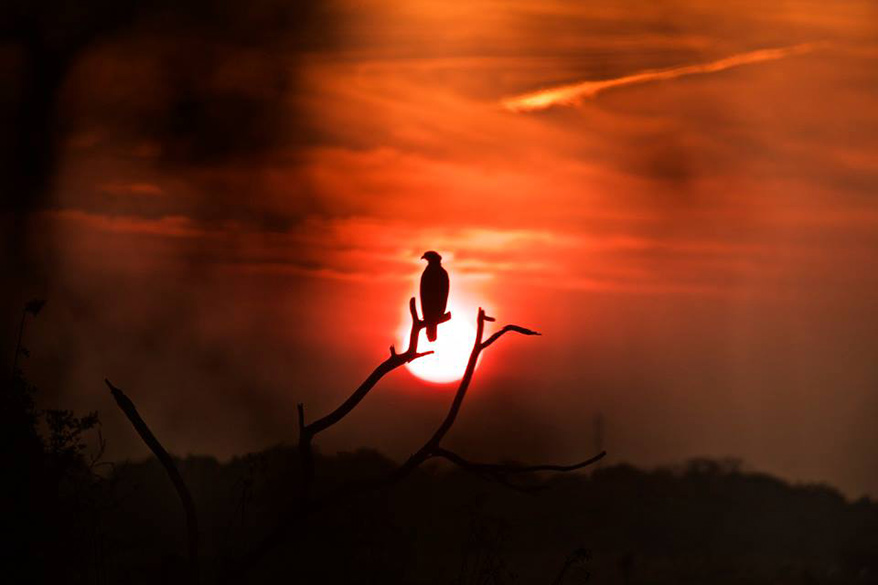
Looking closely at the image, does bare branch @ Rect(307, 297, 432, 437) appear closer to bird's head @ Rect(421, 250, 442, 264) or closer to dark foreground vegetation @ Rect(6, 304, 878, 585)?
dark foreground vegetation @ Rect(6, 304, 878, 585)

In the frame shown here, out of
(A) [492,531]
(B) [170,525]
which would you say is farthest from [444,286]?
(B) [170,525]

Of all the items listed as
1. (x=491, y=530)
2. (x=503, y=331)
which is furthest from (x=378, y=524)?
(x=503, y=331)

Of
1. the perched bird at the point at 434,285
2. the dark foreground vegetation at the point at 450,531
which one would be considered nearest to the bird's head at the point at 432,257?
the perched bird at the point at 434,285

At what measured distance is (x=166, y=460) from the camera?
10.3 metres

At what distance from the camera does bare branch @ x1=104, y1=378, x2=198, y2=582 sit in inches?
398

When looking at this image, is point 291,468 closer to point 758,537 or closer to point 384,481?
point 384,481

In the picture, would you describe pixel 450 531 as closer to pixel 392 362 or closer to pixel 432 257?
pixel 432 257

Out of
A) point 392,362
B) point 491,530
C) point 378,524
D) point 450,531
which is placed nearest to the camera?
point 392,362

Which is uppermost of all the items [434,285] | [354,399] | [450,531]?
[434,285]

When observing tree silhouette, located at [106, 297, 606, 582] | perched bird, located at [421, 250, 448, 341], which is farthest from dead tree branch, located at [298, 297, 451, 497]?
perched bird, located at [421, 250, 448, 341]

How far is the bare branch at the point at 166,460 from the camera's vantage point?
10102 mm

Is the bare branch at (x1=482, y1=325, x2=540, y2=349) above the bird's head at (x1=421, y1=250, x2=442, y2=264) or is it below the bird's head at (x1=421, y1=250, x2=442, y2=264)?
below

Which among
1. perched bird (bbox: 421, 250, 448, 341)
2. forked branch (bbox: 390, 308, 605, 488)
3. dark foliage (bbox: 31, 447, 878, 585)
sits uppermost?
perched bird (bbox: 421, 250, 448, 341)

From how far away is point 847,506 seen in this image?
29.5 meters
